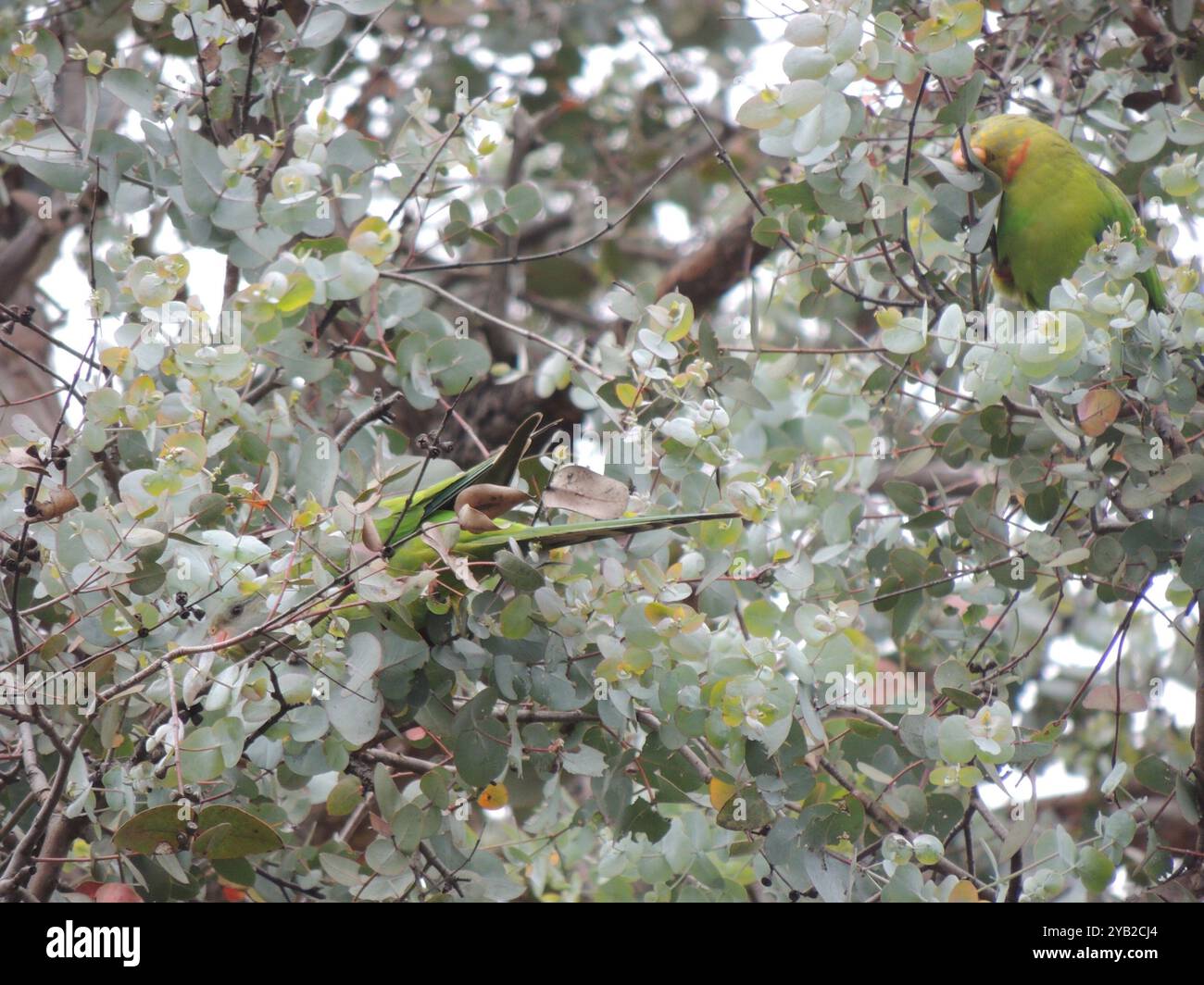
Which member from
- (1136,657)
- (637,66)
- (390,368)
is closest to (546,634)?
(390,368)

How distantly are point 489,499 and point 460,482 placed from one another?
0.19 metres

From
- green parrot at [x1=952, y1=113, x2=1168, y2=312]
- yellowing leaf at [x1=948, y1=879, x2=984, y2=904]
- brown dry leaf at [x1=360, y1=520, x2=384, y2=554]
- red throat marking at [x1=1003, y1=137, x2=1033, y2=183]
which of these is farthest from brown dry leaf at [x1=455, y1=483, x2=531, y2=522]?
red throat marking at [x1=1003, y1=137, x2=1033, y2=183]

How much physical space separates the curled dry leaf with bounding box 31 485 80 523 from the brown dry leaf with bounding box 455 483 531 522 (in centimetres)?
58

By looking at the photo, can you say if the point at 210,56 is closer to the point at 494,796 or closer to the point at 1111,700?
the point at 494,796

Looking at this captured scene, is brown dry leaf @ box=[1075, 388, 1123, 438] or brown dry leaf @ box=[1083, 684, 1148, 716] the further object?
brown dry leaf @ box=[1083, 684, 1148, 716]

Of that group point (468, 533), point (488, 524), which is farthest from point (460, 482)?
point (488, 524)

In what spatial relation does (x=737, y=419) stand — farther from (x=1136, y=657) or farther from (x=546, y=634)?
(x=1136, y=657)

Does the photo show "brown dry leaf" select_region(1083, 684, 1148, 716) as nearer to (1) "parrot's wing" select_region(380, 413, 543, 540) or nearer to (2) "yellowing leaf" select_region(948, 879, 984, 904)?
(2) "yellowing leaf" select_region(948, 879, 984, 904)

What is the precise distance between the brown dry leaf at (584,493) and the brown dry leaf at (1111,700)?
3.24 feet

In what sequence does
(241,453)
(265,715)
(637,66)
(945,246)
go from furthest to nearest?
(637,66) < (945,246) < (241,453) < (265,715)

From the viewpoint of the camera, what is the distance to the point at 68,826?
69.7 inches

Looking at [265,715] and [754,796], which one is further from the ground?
[265,715]

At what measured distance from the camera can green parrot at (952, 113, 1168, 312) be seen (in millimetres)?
2514
